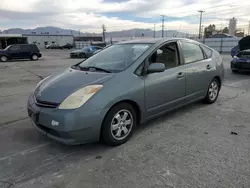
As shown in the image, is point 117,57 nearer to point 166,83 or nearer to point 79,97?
point 166,83

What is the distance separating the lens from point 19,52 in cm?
2095

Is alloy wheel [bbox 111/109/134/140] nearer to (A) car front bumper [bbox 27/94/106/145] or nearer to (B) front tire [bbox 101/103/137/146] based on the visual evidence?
(B) front tire [bbox 101/103/137/146]

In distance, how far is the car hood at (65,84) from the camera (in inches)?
117

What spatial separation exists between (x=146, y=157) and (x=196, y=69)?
2290 millimetres

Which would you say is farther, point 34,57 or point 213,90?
point 34,57

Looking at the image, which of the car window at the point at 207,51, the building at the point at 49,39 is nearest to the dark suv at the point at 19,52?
the car window at the point at 207,51

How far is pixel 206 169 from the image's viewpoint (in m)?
2.62

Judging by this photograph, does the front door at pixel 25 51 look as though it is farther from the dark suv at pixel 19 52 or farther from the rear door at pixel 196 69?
the rear door at pixel 196 69

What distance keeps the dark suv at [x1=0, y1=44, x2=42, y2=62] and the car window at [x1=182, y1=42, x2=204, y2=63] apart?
20028mm

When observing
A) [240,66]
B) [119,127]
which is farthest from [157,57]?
[240,66]

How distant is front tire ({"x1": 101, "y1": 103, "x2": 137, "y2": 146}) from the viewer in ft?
9.96

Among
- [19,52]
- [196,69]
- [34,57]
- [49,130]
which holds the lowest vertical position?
[34,57]

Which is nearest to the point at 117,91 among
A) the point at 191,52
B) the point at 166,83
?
the point at 166,83

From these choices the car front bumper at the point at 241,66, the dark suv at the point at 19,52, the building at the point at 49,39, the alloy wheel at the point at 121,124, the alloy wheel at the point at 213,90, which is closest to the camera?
the alloy wheel at the point at 121,124
